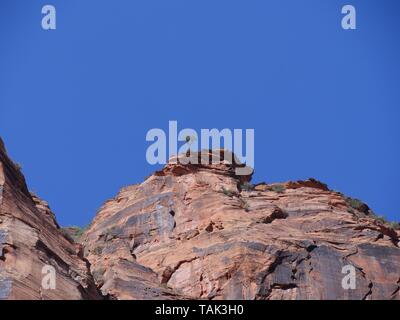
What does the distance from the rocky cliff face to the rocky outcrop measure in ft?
0.30

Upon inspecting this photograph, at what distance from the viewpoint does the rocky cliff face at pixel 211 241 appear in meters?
42.2

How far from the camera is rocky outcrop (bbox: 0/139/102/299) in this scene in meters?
35.4

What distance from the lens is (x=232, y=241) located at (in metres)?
60.3

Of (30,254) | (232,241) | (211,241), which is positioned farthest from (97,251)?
(30,254)

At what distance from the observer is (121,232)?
70.4 meters

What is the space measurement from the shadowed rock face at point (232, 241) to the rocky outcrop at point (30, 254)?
26.2 feet
